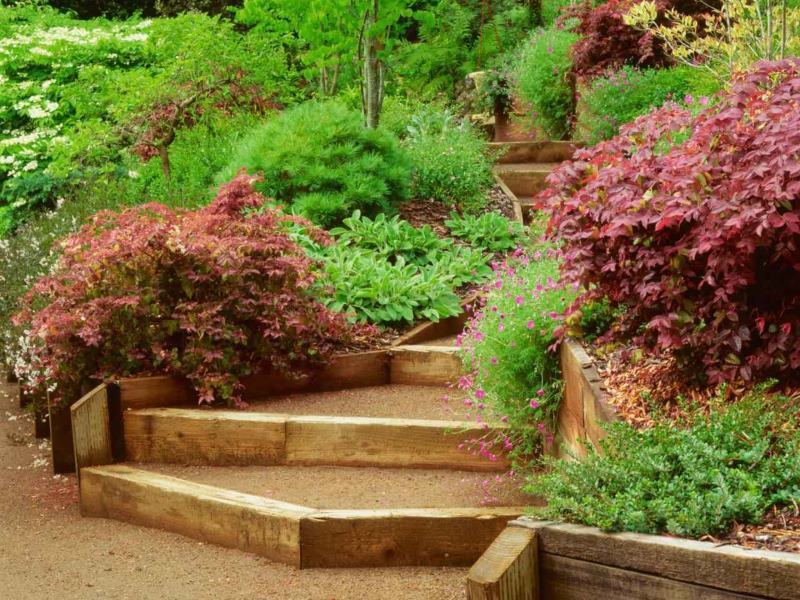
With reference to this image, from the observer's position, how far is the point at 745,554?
103 inches

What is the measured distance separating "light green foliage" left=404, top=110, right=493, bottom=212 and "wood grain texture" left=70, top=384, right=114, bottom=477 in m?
4.13

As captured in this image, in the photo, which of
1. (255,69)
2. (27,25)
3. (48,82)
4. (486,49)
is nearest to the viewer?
(255,69)

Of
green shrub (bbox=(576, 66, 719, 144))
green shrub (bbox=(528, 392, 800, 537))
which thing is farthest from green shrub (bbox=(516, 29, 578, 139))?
green shrub (bbox=(528, 392, 800, 537))

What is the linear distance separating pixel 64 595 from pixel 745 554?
2755 millimetres

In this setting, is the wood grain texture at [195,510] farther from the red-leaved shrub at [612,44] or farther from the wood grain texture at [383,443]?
the red-leaved shrub at [612,44]

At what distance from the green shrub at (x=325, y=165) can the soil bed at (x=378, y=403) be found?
201 cm

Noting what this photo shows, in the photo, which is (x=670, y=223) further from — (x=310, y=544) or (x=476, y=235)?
(x=476, y=235)

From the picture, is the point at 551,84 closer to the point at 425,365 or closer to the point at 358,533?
the point at 425,365

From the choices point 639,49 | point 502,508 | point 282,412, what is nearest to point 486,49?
point 639,49

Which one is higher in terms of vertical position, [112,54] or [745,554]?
[112,54]

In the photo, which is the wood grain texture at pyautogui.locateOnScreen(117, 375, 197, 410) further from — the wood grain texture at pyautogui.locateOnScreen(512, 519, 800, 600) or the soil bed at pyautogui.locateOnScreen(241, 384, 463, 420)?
the wood grain texture at pyautogui.locateOnScreen(512, 519, 800, 600)

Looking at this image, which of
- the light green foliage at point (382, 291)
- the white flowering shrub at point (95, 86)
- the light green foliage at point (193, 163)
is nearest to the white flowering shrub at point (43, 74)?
the white flowering shrub at point (95, 86)

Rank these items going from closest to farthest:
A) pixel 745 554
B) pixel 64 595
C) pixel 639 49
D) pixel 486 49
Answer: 1. pixel 745 554
2. pixel 64 595
3. pixel 639 49
4. pixel 486 49

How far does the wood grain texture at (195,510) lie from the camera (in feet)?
13.7
